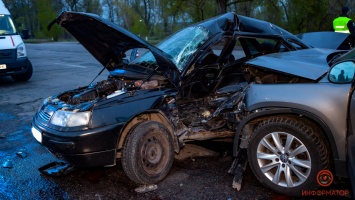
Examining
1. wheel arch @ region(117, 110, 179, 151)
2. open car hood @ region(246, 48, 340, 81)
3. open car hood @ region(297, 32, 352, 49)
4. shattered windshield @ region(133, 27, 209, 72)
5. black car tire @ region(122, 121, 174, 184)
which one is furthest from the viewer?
open car hood @ region(297, 32, 352, 49)

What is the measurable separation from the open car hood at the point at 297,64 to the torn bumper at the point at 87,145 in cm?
166

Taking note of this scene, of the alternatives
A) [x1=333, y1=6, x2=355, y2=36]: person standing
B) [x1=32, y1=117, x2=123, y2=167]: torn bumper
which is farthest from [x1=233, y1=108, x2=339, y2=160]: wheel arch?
[x1=333, y1=6, x2=355, y2=36]: person standing

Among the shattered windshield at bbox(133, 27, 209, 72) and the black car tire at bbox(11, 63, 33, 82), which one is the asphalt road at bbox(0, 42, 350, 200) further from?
the black car tire at bbox(11, 63, 33, 82)

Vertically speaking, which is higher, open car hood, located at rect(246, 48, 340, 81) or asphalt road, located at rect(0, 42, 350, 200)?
open car hood, located at rect(246, 48, 340, 81)

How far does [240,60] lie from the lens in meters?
4.51

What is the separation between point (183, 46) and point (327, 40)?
301cm

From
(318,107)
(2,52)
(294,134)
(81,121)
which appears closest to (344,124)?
(318,107)

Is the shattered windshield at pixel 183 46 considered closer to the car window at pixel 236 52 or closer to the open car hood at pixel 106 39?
the open car hood at pixel 106 39

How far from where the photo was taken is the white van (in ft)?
31.3

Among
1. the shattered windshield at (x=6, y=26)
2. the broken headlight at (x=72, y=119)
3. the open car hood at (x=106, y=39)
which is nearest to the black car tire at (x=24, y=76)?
the shattered windshield at (x=6, y=26)

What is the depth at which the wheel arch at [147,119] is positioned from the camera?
3521 mm

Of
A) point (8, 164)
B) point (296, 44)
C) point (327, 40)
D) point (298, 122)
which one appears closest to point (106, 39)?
point (8, 164)

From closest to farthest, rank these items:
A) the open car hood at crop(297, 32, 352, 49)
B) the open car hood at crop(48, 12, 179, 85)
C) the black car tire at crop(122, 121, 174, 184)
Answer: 1. the black car tire at crop(122, 121, 174, 184)
2. the open car hood at crop(48, 12, 179, 85)
3. the open car hood at crop(297, 32, 352, 49)

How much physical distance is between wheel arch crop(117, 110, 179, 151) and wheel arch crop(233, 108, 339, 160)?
0.82 m
